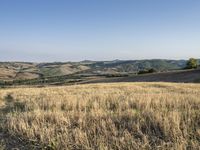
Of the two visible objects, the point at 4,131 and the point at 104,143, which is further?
the point at 4,131

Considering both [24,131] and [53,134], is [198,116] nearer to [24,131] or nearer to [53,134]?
[53,134]

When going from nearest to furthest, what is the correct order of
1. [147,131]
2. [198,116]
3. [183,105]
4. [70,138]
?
1. [70,138]
2. [147,131]
3. [198,116]
4. [183,105]

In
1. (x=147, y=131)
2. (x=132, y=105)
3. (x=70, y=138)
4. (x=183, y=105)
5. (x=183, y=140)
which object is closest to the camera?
(x=183, y=140)

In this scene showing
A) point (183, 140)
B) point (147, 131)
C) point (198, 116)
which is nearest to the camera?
point (183, 140)

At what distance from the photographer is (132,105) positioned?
30.4ft

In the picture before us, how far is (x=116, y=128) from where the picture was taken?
5875 millimetres

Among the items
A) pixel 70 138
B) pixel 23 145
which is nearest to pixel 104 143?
pixel 70 138

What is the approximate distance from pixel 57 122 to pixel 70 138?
1.45 m

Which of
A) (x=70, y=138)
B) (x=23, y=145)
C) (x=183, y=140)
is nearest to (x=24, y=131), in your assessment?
(x=23, y=145)

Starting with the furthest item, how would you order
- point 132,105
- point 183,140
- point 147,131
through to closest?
point 132,105, point 147,131, point 183,140

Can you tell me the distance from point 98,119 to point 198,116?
229cm

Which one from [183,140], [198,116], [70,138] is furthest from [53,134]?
[198,116]

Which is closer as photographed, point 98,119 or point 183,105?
point 98,119

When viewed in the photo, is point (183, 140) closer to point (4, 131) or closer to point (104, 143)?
point (104, 143)
